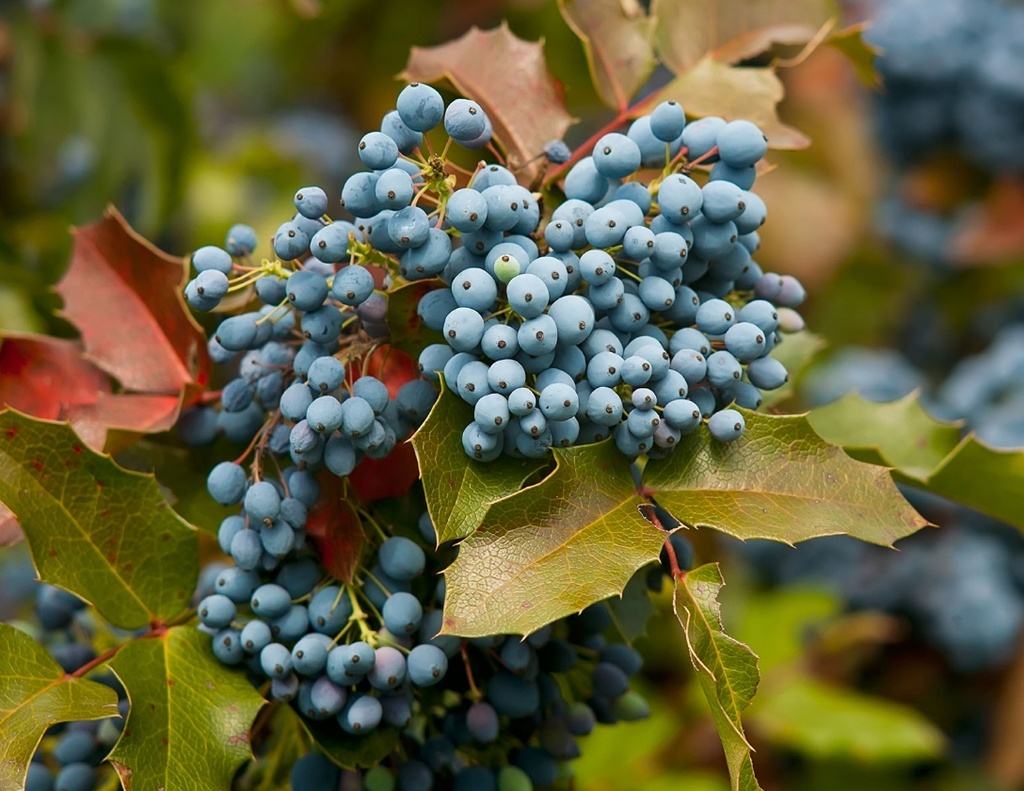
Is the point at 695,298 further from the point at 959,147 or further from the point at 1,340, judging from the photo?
the point at 959,147

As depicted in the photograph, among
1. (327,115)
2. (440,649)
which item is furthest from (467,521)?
(327,115)

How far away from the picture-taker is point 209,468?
909mm

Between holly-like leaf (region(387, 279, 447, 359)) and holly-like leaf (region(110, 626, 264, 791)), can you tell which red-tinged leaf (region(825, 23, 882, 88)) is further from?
holly-like leaf (region(110, 626, 264, 791))

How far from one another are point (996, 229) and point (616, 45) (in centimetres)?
133

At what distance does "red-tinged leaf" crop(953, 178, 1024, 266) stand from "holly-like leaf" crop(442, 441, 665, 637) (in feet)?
5.11

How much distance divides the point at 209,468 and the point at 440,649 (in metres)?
0.28

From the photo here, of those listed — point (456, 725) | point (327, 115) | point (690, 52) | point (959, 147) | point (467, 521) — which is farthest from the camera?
point (327, 115)

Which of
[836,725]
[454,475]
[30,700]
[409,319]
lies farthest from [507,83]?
[836,725]

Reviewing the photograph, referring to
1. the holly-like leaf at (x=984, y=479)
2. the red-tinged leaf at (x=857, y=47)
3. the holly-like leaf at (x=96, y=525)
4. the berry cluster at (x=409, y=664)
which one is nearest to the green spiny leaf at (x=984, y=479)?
the holly-like leaf at (x=984, y=479)

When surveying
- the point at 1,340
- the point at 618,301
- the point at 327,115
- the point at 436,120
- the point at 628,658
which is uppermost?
the point at 436,120

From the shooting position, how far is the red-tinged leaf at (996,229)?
2.01 m

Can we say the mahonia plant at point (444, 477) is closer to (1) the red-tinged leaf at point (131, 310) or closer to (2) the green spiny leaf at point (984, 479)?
(1) the red-tinged leaf at point (131, 310)

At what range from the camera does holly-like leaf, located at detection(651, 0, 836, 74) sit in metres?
1.04

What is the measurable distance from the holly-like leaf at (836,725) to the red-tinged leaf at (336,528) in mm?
1083
